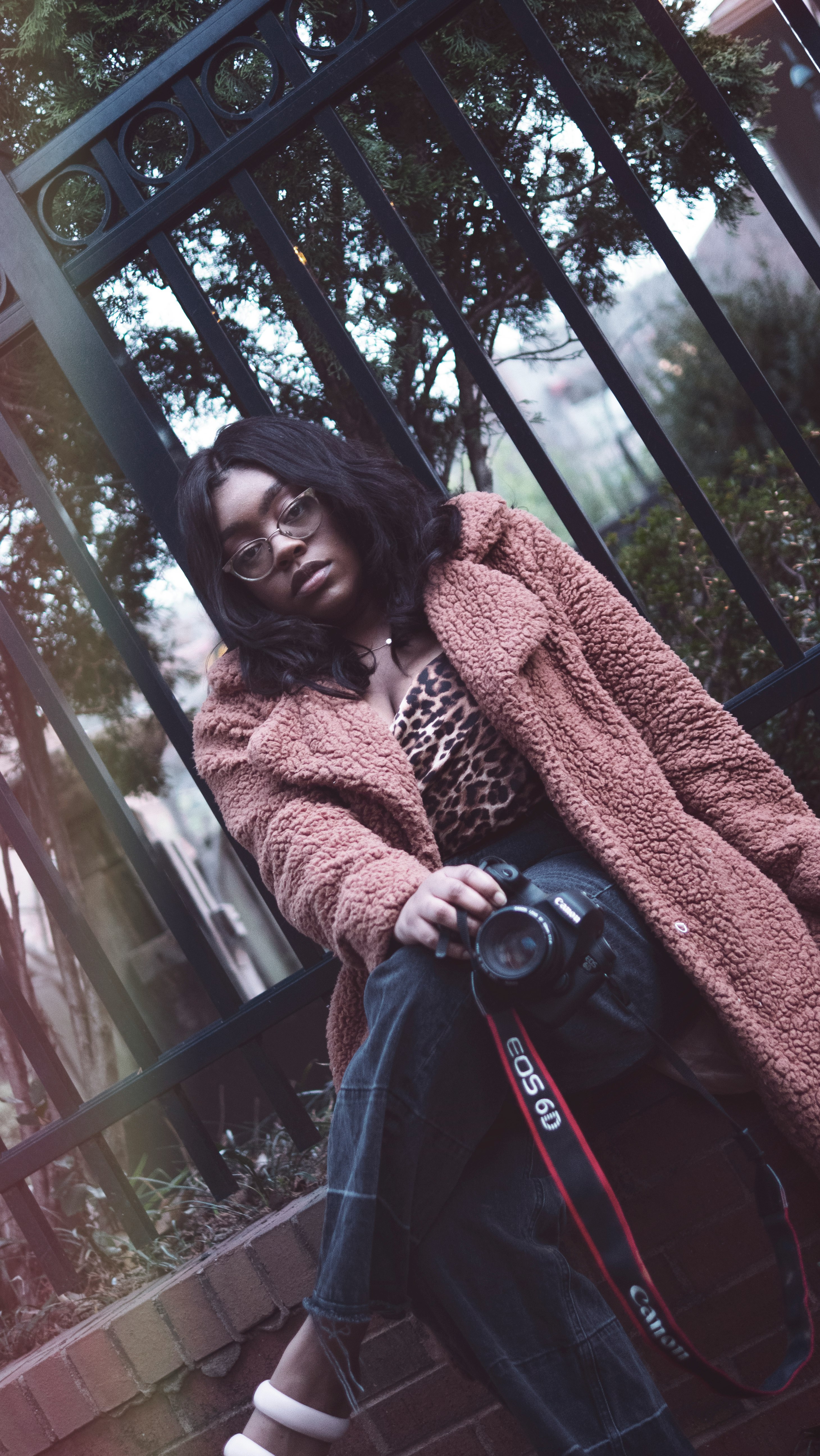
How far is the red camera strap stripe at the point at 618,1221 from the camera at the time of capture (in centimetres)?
121

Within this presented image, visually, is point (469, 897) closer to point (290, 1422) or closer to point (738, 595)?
point (290, 1422)

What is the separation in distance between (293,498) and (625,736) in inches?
29.6

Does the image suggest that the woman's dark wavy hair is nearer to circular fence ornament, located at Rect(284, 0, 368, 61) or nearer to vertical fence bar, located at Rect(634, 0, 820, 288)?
circular fence ornament, located at Rect(284, 0, 368, 61)

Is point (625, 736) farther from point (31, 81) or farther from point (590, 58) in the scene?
point (31, 81)

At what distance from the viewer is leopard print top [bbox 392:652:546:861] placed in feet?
5.37

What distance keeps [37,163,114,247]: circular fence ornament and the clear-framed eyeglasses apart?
75 centimetres

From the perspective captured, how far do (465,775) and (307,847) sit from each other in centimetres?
30

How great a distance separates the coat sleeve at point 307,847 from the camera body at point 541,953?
0.19 metres

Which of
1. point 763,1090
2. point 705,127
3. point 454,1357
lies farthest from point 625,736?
point 705,127

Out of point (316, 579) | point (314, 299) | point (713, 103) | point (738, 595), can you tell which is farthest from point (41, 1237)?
point (713, 103)

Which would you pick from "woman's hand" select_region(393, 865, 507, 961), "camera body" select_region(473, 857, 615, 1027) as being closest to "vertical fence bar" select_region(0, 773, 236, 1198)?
"woman's hand" select_region(393, 865, 507, 961)

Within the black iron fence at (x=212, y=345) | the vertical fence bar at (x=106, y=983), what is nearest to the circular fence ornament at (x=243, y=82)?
the black iron fence at (x=212, y=345)

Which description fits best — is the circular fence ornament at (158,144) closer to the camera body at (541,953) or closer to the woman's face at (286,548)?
the woman's face at (286,548)

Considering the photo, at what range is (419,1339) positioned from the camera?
1.74 meters
